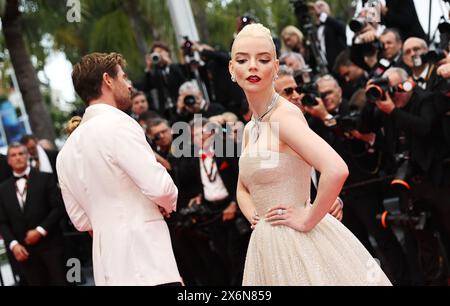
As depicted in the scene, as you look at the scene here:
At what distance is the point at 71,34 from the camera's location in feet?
54.5

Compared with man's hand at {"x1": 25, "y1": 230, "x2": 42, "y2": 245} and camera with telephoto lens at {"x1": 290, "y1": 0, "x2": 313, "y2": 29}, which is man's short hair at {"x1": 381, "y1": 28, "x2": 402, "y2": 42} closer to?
camera with telephoto lens at {"x1": 290, "y1": 0, "x2": 313, "y2": 29}

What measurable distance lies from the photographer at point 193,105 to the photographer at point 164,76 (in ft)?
3.46

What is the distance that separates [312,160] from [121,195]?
1.01m

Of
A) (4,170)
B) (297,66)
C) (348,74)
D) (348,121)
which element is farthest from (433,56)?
(4,170)

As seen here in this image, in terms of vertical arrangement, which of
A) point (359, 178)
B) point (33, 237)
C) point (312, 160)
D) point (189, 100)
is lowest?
point (33, 237)

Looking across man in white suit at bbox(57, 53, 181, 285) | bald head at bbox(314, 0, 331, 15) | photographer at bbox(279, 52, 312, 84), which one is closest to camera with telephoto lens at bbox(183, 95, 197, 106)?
photographer at bbox(279, 52, 312, 84)

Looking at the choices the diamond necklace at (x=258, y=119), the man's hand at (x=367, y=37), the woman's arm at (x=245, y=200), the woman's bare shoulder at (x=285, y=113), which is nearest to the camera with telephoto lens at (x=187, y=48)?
the man's hand at (x=367, y=37)

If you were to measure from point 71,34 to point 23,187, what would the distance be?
8219mm

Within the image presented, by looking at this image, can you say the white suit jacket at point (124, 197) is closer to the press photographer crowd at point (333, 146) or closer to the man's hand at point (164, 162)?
the press photographer crowd at point (333, 146)

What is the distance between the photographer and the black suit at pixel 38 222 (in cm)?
871

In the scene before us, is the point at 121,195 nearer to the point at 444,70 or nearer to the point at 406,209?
the point at 444,70

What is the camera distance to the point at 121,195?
4.29m
